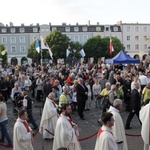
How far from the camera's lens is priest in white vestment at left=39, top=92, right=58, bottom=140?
33.8 ft

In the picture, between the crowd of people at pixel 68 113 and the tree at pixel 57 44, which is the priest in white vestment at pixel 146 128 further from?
the tree at pixel 57 44

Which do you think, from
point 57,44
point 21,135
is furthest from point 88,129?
point 57,44

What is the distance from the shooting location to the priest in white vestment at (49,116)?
10.3 meters

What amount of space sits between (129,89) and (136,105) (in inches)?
176

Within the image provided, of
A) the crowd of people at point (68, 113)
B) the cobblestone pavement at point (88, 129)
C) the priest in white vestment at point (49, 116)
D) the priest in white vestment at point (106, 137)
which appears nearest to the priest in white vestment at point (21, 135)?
the crowd of people at point (68, 113)

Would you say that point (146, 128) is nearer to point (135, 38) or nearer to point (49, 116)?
point (49, 116)

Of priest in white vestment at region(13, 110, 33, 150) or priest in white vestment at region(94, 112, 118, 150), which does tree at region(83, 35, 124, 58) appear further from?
priest in white vestment at region(94, 112, 118, 150)

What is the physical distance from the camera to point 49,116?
406 inches

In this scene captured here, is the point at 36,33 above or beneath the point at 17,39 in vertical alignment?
above

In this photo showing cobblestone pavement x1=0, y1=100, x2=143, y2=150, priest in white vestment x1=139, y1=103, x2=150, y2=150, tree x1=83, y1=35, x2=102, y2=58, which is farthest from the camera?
tree x1=83, y1=35, x2=102, y2=58

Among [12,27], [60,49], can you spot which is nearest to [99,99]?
[60,49]

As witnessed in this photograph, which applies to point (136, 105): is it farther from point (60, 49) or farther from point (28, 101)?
point (60, 49)

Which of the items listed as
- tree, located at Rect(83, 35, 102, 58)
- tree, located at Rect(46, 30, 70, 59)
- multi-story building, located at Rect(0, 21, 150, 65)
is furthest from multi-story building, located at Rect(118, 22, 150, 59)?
tree, located at Rect(46, 30, 70, 59)

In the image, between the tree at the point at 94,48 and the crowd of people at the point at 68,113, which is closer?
the crowd of people at the point at 68,113
